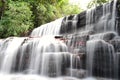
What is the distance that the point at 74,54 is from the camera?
7.73m

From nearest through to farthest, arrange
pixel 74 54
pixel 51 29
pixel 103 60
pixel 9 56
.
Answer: pixel 103 60
pixel 74 54
pixel 9 56
pixel 51 29

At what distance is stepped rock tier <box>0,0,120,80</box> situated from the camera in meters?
7.00

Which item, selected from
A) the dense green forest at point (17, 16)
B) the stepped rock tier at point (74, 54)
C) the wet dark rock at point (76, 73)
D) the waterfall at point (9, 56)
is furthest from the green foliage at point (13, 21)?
the wet dark rock at point (76, 73)

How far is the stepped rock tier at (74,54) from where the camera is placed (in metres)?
7.00

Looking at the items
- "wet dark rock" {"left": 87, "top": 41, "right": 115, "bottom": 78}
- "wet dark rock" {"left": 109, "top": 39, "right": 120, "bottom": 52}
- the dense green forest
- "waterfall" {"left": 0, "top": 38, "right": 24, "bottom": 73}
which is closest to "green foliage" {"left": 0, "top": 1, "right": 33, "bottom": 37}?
the dense green forest

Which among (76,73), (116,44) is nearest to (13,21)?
(76,73)

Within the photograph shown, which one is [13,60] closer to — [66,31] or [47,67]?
[47,67]

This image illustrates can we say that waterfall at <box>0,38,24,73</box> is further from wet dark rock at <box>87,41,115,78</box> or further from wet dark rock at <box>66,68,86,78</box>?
wet dark rock at <box>87,41,115,78</box>

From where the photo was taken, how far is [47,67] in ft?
24.1

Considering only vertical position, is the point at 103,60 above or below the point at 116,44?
below

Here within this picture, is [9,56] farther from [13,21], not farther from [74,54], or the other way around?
[13,21]

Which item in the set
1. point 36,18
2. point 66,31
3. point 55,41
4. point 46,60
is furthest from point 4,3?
point 46,60

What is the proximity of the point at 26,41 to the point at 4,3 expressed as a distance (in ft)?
22.9

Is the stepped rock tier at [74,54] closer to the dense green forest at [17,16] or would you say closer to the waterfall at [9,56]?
the waterfall at [9,56]
